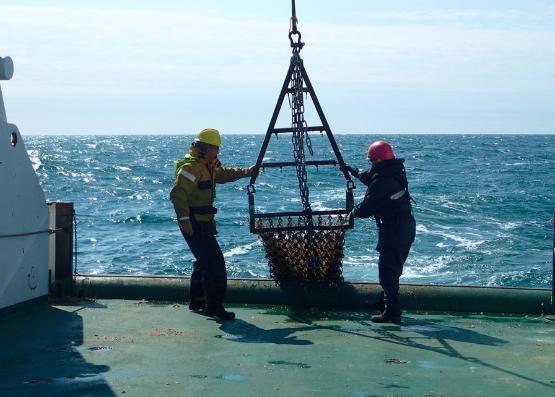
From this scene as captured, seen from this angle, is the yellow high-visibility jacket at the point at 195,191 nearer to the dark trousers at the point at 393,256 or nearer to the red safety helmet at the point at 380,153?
the red safety helmet at the point at 380,153

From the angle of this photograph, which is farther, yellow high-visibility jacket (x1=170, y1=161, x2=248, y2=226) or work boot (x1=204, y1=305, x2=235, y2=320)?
work boot (x1=204, y1=305, x2=235, y2=320)

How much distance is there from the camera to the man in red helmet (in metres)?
7.74

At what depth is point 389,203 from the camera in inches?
306

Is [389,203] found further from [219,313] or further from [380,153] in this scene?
[219,313]

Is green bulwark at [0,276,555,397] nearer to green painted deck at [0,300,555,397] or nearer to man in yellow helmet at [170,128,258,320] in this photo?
green painted deck at [0,300,555,397]

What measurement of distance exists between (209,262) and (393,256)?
160 centimetres

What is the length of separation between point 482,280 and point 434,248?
3.60 m

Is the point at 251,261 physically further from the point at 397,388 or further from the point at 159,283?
the point at 397,388

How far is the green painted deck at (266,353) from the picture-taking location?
5.61 m

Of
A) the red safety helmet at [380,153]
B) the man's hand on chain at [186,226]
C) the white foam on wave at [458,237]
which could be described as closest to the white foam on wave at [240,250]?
the white foam on wave at [458,237]

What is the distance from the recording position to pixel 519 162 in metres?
56.0

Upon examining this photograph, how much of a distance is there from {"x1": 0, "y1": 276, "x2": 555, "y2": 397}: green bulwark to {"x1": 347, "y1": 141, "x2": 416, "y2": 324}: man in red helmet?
279 mm

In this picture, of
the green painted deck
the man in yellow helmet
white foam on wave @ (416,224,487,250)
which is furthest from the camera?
white foam on wave @ (416,224,487,250)

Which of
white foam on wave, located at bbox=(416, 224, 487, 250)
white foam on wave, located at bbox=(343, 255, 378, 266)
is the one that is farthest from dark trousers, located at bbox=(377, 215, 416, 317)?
white foam on wave, located at bbox=(416, 224, 487, 250)
